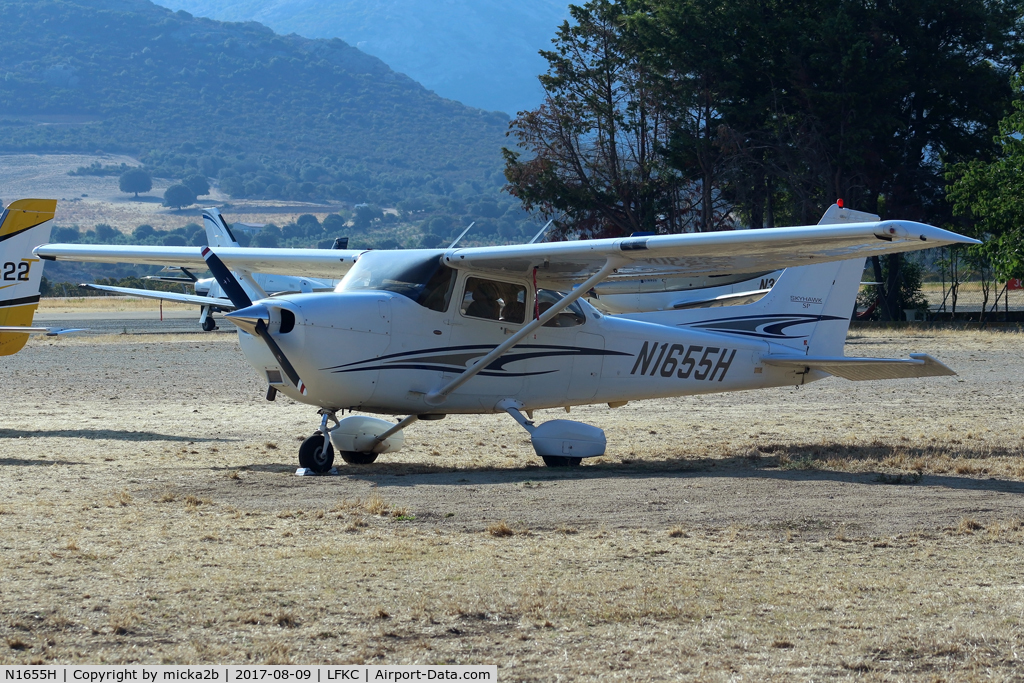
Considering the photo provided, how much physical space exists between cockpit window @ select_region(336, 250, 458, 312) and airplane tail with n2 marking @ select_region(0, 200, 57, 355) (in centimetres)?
566

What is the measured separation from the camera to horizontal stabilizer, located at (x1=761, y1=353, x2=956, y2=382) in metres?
10.7

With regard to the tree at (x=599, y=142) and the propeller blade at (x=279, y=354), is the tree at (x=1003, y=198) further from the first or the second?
the propeller blade at (x=279, y=354)

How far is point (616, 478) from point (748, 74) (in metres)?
33.2

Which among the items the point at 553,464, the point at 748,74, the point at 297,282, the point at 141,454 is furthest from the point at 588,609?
the point at 748,74

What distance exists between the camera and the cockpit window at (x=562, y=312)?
11.2 meters

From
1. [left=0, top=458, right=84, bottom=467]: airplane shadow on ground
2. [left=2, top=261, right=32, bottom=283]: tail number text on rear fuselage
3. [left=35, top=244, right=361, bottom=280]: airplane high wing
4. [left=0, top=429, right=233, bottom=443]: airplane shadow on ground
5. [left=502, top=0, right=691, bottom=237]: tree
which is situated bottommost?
[left=0, top=429, right=233, bottom=443]: airplane shadow on ground

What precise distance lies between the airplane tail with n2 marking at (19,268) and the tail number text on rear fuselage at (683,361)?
26.3 feet

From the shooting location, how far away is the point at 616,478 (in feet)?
30.8

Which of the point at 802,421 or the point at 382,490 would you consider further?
the point at 802,421

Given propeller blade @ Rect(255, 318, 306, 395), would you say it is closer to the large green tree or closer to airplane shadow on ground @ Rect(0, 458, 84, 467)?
airplane shadow on ground @ Rect(0, 458, 84, 467)

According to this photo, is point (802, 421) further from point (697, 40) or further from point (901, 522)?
point (697, 40)

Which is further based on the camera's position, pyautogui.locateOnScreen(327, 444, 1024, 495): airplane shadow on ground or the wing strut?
the wing strut

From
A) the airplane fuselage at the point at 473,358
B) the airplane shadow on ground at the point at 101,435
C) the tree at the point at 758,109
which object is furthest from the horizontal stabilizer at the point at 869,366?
the tree at the point at 758,109

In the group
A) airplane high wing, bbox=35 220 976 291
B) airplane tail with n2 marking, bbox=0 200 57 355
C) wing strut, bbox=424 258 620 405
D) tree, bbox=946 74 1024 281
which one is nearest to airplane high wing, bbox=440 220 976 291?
airplane high wing, bbox=35 220 976 291
